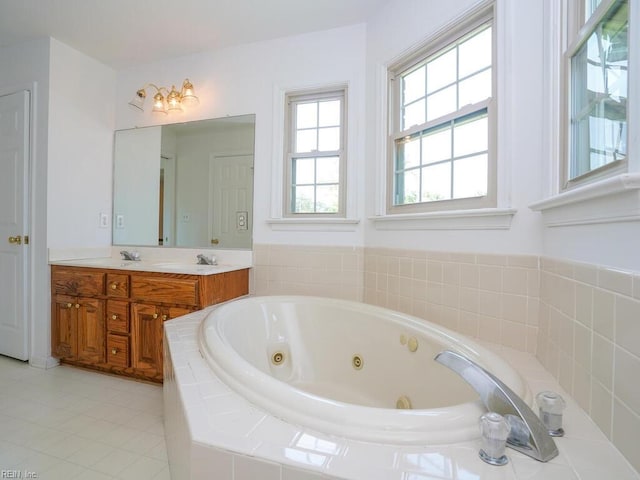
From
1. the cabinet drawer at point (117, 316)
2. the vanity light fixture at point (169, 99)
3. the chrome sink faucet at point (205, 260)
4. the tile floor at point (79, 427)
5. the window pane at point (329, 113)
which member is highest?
the vanity light fixture at point (169, 99)

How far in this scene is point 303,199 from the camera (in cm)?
230

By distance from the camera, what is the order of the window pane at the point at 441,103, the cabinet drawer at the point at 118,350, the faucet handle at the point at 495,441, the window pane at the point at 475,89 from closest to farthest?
the faucet handle at the point at 495,441
the window pane at the point at 475,89
the window pane at the point at 441,103
the cabinet drawer at the point at 118,350

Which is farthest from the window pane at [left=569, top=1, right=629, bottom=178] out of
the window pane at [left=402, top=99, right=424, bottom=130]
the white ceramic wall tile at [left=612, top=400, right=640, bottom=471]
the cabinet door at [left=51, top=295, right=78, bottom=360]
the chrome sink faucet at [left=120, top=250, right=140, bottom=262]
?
the cabinet door at [left=51, top=295, right=78, bottom=360]

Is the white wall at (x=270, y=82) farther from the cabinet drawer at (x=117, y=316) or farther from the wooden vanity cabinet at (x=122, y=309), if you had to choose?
the cabinet drawer at (x=117, y=316)

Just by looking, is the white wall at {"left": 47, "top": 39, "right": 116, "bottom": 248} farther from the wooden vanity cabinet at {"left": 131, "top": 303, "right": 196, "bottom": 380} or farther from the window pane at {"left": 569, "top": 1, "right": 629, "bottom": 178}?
the window pane at {"left": 569, "top": 1, "right": 629, "bottom": 178}

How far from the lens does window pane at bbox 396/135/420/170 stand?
1838mm

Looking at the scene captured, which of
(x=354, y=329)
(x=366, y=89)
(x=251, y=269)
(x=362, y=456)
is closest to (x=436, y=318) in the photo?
(x=354, y=329)

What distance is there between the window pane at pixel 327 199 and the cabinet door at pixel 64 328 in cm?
189

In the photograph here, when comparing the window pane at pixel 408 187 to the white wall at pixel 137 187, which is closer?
the window pane at pixel 408 187

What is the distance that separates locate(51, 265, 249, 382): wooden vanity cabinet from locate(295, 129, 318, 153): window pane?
1029 mm

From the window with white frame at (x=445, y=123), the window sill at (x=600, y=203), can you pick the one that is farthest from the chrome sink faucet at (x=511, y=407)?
the window with white frame at (x=445, y=123)

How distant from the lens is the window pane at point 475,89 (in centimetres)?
147

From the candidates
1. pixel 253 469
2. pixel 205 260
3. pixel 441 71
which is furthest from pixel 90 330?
pixel 441 71

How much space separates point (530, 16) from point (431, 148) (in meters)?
0.67
